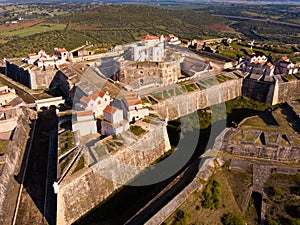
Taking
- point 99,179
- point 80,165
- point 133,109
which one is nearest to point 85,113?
point 133,109

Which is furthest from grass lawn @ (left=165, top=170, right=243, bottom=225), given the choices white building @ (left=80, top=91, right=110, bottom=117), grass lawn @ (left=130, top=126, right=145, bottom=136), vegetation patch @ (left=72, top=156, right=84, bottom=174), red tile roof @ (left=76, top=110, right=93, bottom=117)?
white building @ (left=80, top=91, right=110, bottom=117)

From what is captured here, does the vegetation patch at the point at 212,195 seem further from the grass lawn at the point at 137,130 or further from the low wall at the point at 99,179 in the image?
the grass lawn at the point at 137,130

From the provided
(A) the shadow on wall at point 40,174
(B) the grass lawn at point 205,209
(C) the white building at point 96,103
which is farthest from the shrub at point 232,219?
(C) the white building at point 96,103

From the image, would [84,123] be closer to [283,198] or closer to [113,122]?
[113,122]

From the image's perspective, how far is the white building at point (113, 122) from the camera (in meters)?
23.6

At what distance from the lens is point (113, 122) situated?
24.0m

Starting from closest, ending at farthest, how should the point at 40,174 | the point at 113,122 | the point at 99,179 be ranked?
the point at 99,179, the point at 40,174, the point at 113,122

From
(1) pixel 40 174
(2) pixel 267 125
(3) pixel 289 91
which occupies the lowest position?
(1) pixel 40 174

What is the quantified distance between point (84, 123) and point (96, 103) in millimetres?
2879

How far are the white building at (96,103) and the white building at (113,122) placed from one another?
6.83 ft

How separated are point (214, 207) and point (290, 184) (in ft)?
18.7

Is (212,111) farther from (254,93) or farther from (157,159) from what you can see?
(157,159)

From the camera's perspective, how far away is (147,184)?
862 inches

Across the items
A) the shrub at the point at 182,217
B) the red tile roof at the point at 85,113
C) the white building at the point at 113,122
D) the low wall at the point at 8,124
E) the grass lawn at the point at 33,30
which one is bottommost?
the shrub at the point at 182,217
